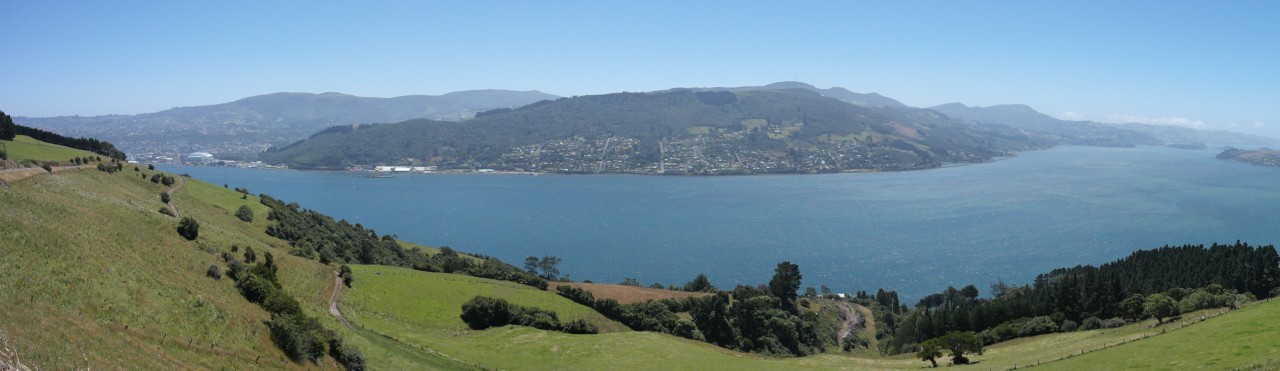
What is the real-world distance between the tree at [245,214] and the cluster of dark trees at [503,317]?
2629 centimetres

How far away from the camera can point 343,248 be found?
197 ft

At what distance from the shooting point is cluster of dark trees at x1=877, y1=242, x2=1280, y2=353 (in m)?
39.4

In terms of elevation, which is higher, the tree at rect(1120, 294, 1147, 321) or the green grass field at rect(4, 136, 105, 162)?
the green grass field at rect(4, 136, 105, 162)

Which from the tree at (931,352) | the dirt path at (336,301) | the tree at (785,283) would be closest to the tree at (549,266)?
the tree at (785,283)

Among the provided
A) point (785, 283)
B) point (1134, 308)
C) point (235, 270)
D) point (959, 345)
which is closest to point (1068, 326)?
point (1134, 308)

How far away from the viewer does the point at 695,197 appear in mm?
184125

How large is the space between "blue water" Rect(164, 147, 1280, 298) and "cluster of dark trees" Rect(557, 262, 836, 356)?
123 feet

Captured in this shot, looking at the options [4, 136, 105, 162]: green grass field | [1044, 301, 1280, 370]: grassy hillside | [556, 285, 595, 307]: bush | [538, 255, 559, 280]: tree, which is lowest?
[538, 255, 559, 280]: tree

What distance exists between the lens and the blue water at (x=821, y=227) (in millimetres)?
105250

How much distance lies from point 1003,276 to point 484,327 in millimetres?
88547

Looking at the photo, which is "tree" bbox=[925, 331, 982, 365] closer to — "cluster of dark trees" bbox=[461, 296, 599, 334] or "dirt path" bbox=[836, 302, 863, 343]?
"cluster of dark trees" bbox=[461, 296, 599, 334]

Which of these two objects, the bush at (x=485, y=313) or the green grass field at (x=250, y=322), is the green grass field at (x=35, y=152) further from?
the bush at (x=485, y=313)

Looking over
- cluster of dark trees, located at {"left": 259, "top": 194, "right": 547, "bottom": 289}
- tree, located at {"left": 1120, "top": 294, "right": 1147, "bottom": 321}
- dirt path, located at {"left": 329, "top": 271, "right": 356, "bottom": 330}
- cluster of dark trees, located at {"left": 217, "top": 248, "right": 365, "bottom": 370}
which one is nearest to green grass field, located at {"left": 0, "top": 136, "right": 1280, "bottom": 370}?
dirt path, located at {"left": 329, "top": 271, "right": 356, "bottom": 330}

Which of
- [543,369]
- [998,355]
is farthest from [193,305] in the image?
[998,355]
